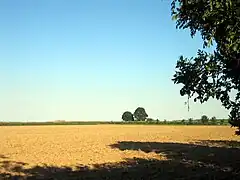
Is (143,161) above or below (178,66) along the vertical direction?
below

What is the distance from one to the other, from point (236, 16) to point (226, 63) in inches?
145

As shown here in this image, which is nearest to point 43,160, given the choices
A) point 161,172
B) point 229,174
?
point 161,172

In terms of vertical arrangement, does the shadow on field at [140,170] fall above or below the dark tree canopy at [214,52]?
below

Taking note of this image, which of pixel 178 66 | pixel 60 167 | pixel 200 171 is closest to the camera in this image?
pixel 178 66

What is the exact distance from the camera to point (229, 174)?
18.6m

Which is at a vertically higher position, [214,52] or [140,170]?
[214,52]

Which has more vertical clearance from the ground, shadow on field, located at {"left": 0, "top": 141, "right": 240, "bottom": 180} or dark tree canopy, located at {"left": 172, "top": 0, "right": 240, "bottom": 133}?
dark tree canopy, located at {"left": 172, "top": 0, "right": 240, "bottom": 133}

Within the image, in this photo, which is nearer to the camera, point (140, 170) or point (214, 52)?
point (214, 52)

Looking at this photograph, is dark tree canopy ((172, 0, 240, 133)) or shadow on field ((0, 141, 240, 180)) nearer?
dark tree canopy ((172, 0, 240, 133))

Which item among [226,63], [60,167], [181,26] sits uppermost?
[181,26]

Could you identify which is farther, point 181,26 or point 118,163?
point 118,163

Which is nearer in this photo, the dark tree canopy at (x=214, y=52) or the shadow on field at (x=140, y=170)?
the dark tree canopy at (x=214, y=52)

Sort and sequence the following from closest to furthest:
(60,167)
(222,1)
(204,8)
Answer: (222,1), (204,8), (60,167)

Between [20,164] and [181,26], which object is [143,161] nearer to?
[20,164]
